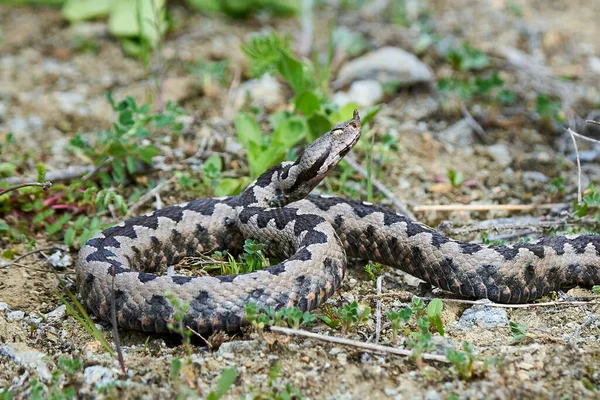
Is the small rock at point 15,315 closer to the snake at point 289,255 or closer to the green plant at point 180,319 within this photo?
the snake at point 289,255

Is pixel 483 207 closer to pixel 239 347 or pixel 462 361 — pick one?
pixel 462 361

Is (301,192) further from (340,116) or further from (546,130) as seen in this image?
(546,130)

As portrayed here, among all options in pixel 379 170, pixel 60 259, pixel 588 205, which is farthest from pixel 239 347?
pixel 588 205

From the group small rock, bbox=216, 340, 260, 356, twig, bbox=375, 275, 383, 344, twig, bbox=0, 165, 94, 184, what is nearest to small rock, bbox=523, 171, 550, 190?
twig, bbox=375, 275, 383, 344

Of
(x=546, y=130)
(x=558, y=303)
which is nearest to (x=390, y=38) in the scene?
(x=546, y=130)

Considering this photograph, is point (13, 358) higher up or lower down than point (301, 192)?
lower down

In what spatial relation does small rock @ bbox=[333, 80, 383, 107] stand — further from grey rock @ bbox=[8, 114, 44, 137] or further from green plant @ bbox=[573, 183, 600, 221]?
grey rock @ bbox=[8, 114, 44, 137]

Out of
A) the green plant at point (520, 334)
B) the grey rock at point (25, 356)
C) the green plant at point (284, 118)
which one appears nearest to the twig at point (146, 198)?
the green plant at point (284, 118)
